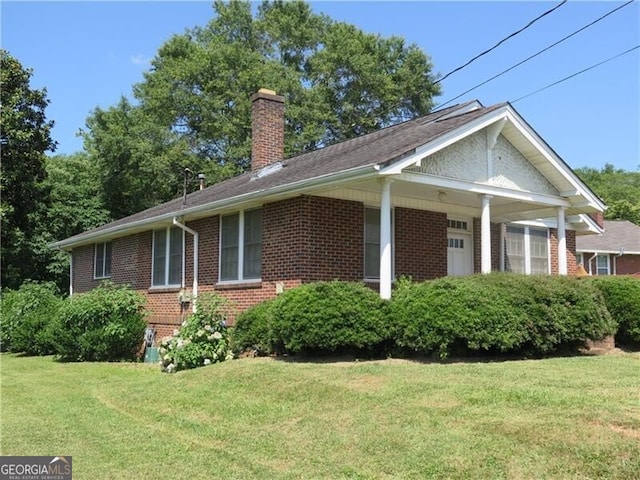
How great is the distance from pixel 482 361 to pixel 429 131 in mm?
4909

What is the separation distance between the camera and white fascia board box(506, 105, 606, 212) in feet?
43.2

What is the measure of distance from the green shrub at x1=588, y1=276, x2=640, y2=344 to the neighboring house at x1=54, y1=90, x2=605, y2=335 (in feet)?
5.31

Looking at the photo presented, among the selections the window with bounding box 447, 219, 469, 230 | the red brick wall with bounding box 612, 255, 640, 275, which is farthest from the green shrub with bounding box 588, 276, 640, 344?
the red brick wall with bounding box 612, 255, 640, 275

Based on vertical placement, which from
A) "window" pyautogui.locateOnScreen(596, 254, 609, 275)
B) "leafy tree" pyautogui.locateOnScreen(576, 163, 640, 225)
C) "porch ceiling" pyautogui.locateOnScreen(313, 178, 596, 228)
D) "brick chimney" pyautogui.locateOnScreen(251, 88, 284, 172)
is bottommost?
"window" pyautogui.locateOnScreen(596, 254, 609, 275)

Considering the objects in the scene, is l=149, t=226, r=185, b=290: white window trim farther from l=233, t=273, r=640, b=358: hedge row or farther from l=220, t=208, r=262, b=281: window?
l=233, t=273, r=640, b=358: hedge row

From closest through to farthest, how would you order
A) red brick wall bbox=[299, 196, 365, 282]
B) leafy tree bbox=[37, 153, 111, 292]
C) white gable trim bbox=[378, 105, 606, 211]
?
white gable trim bbox=[378, 105, 606, 211]
red brick wall bbox=[299, 196, 365, 282]
leafy tree bbox=[37, 153, 111, 292]

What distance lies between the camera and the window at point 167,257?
54.6 feet

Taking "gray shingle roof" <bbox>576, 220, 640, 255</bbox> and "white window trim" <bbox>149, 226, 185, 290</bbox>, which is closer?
"white window trim" <bbox>149, 226, 185, 290</bbox>

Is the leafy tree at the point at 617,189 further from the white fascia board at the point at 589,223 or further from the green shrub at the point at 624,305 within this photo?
the green shrub at the point at 624,305

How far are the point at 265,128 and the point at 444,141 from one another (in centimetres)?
759

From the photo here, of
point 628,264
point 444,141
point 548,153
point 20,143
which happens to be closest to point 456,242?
point 548,153

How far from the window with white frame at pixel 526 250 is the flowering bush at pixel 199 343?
819 centimetres

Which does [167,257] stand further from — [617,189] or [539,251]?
[617,189]

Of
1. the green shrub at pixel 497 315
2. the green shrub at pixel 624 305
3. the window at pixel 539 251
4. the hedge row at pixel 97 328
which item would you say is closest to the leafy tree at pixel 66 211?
the hedge row at pixel 97 328
